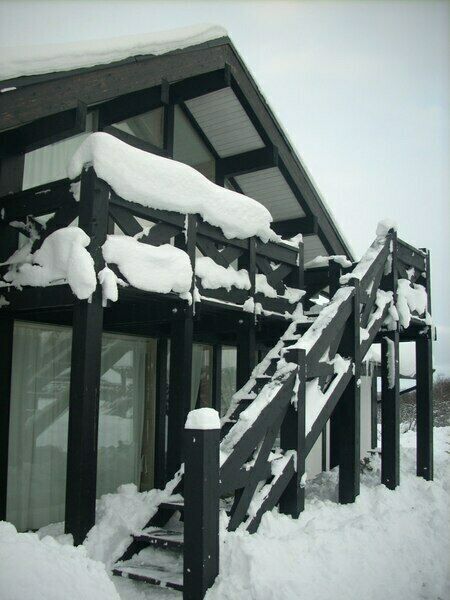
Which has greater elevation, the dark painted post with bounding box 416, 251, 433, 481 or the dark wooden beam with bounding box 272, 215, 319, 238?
the dark wooden beam with bounding box 272, 215, 319, 238

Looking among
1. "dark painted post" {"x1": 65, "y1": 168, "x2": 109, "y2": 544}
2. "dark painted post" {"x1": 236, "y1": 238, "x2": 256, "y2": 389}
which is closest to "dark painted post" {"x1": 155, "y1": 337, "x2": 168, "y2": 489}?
"dark painted post" {"x1": 236, "y1": 238, "x2": 256, "y2": 389}

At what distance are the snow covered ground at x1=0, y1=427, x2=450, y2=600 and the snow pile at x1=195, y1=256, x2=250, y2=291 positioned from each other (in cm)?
254

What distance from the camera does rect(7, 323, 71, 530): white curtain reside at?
6340mm

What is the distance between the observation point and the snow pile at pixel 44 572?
3189 millimetres

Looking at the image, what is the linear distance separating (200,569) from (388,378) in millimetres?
4869

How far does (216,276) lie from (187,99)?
3347 mm

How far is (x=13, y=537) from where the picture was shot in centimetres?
357

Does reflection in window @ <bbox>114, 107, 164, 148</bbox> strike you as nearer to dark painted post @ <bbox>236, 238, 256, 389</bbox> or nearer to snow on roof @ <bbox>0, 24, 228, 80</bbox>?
snow on roof @ <bbox>0, 24, 228, 80</bbox>

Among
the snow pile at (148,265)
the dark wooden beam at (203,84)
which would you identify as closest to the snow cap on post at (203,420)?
the snow pile at (148,265)

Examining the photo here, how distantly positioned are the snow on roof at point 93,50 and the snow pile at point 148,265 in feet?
5.67

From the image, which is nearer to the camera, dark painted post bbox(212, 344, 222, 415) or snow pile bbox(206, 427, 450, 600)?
snow pile bbox(206, 427, 450, 600)

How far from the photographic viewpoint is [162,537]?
15.6ft

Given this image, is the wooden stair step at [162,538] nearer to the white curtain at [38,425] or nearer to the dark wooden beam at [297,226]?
the white curtain at [38,425]

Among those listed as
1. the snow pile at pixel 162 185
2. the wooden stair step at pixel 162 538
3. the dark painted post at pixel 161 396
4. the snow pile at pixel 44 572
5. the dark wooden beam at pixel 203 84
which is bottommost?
the wooden stair step at pixel 162 538
